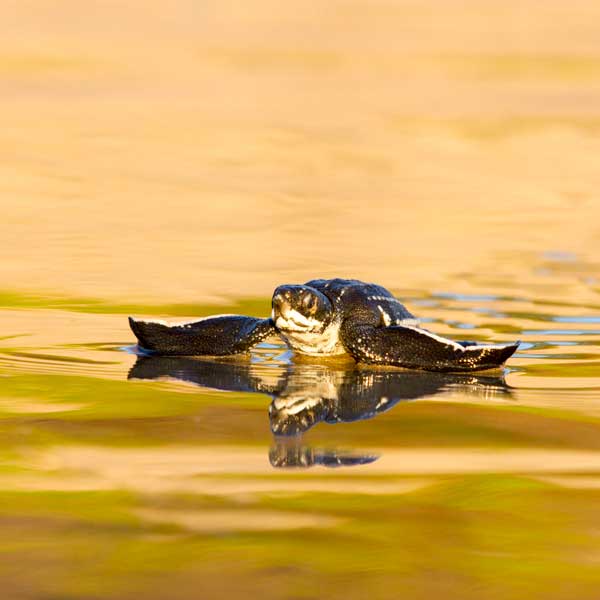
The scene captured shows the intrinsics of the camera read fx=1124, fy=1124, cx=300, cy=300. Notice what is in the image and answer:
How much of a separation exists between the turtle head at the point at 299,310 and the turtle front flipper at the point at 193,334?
Answer: 0.78 ft

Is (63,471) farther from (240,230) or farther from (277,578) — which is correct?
(240,230)

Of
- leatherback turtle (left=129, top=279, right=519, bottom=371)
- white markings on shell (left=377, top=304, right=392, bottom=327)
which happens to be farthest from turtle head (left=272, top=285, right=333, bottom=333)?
white markings on shell (left=377, top=304, right=392, bottom=327)

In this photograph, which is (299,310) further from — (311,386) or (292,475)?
(292,475)

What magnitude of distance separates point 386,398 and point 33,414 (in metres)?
1.18

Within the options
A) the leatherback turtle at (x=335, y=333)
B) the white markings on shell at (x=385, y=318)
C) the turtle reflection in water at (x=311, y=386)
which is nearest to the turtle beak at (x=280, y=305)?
the leatherback turtle at (x=335, y=333)

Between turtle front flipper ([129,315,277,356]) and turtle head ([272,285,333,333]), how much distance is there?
9.3 inches

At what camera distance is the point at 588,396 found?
3.89 metres

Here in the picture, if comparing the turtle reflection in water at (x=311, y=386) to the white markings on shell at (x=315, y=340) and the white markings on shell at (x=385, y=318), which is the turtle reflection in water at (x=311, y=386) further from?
the white markings on shell at (x=385, y=318)

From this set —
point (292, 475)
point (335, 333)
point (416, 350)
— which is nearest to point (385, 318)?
point (335, 333)

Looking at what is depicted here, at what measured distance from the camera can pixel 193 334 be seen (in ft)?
15.3

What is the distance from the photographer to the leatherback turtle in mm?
4281

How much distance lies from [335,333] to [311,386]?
1.75 ft

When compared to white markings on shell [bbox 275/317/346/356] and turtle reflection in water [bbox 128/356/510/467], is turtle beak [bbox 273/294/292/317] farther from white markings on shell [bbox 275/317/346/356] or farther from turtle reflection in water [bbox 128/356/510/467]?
turtle reflection in water [bbox 128/356/510/467]

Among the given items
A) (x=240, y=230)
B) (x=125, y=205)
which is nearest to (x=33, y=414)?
(x=240, y=230)
